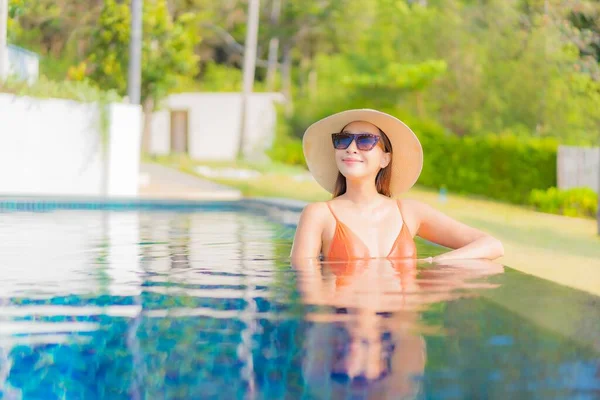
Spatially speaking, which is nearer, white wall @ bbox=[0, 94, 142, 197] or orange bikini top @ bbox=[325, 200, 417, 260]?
orange bikini top @ bbox=[325, 200, 417, 260]

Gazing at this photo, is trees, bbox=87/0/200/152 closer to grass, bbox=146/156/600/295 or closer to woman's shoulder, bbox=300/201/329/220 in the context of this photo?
grass, bbox=146/156/600/295

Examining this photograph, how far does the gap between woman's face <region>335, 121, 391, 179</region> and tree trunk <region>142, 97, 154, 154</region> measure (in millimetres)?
25246

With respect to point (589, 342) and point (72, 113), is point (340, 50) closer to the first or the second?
point (72, 113)

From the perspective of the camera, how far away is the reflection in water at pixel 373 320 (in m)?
3.98

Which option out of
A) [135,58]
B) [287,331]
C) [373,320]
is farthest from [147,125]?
[287,331]

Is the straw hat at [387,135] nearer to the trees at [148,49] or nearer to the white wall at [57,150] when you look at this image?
the white wall at [57,150]

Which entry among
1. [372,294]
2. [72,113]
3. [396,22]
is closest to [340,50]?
[396,22]

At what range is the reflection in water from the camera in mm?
3979

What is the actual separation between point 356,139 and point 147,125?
94.3ft

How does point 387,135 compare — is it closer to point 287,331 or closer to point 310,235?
point 310,235

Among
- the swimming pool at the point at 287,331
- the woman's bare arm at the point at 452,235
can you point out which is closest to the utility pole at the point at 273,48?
the swimming pool at the point at 287,331

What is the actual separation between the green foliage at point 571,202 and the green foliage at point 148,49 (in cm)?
1260

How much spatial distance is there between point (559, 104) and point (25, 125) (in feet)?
38.8

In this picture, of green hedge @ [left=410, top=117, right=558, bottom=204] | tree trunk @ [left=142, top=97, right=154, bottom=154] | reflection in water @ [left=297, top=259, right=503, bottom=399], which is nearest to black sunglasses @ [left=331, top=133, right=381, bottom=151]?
reflection in water @ [left=297, top=259, right=503, bottom=399]
